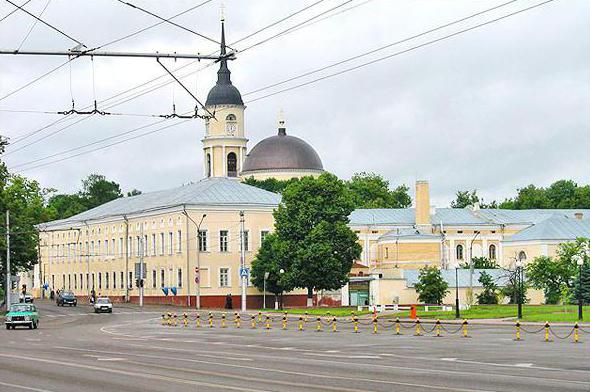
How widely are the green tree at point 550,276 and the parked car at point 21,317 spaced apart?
45.7 metres

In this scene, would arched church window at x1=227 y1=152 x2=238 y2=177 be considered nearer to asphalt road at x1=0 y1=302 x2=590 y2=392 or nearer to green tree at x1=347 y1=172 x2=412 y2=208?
green tree at x1=347 y1=172 x2=412 y2=208

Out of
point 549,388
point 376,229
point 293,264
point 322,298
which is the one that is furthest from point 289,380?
point 376,229

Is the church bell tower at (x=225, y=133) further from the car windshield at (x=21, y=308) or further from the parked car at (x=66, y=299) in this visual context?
the car windshield at (x=21, y=308)

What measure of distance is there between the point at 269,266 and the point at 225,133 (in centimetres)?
5475

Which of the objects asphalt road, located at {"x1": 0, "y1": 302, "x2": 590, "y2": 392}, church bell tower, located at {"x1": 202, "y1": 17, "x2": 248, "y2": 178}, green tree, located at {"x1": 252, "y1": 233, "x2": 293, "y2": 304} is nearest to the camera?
asphalt road, located at {"x1": 0, "y1": 302, "x2": 590, "y2": 392}

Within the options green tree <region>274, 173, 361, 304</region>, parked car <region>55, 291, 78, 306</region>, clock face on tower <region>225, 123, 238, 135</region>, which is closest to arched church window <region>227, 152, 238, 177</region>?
clock face on tower <region>225, 123, 238, 135</region>

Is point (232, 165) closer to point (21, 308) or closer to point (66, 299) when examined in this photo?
point (66, 299)

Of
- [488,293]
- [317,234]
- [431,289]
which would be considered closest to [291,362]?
[431,289]

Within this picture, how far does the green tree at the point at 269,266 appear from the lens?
331 ft

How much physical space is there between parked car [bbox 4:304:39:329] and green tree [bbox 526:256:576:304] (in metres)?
45.7

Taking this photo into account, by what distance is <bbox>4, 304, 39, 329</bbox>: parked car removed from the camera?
219ft

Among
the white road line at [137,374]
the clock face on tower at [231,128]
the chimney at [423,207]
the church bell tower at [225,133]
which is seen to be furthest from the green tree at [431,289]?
the clock face on tower at [231,128]

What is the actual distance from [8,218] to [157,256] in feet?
75.5

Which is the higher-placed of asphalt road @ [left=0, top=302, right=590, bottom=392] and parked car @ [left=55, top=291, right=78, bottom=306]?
asphalt road @ [left=0, top=302, right=590, bottom=392]
